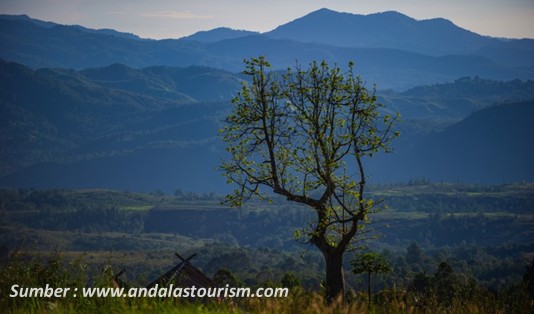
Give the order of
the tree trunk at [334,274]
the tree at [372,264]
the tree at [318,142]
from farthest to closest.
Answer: the tree at [318,142]
the tree trunk at [334,274]
the tree at [372,264]

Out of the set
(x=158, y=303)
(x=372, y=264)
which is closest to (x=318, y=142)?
(x=372, y=264)

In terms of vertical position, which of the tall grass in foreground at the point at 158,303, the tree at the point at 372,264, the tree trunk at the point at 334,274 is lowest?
the tree trunk at the point at 334,274

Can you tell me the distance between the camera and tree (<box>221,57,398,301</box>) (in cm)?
1719

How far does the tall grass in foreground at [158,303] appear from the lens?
28.5 feet

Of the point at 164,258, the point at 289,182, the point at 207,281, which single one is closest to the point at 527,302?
the point at 289,182

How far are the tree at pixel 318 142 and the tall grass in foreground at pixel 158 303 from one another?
17.1 feet

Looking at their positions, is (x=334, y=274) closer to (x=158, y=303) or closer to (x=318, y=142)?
(x=318, y=142)

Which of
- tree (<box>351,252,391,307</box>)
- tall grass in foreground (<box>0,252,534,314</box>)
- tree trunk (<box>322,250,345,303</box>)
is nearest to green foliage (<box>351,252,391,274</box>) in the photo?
tree (<box>351,252,391,307</box>)

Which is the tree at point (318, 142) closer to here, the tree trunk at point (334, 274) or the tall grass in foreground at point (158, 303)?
the tree trunk at point (334, 274)

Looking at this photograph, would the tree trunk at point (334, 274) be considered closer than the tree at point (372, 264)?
No

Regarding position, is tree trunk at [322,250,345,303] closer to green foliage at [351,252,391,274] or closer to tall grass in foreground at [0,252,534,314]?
green foliage at [351,252,391,274]

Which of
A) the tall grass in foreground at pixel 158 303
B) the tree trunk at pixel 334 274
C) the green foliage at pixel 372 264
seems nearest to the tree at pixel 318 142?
the tree trunk at pixel 334 274

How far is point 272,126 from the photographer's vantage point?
1891 cm

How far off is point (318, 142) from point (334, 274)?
345 centimetres
